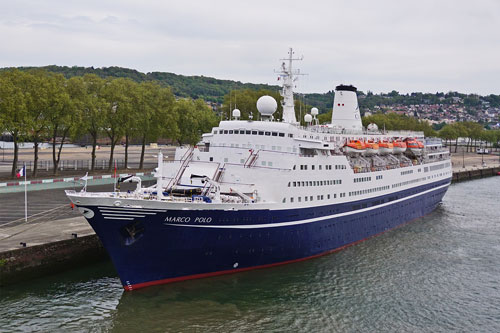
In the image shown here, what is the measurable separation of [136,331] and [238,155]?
11460mm

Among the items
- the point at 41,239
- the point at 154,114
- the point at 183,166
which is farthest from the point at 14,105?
the point at 183,166

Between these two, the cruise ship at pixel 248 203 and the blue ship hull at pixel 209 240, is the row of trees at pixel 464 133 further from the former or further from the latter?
the blue ship hull at pixel 209 240

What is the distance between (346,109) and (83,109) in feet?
90.1

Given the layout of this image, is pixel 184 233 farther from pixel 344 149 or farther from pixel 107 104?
pixel 107 104

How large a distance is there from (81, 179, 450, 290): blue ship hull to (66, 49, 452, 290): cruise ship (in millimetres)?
51

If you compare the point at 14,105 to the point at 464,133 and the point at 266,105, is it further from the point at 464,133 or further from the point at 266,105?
the point at 464,133

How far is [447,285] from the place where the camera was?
25.4 m

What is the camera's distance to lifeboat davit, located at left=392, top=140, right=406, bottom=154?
40.9m

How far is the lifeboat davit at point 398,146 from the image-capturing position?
4094cm

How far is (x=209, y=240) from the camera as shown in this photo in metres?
23.0

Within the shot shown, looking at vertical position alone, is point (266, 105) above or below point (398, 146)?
above

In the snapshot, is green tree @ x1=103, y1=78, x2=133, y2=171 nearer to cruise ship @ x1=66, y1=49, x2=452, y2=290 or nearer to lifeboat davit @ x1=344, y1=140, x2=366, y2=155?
cruise ship @ x1=66, y1=49, x2=452, y2=290

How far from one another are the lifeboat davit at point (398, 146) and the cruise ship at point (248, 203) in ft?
14.1

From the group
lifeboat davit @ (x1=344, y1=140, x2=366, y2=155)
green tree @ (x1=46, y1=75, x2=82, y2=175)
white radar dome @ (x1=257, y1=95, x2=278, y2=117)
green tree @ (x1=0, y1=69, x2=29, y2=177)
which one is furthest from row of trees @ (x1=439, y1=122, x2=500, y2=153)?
green tree @ (x1=0, y1=69, x2=29, y2=177)
